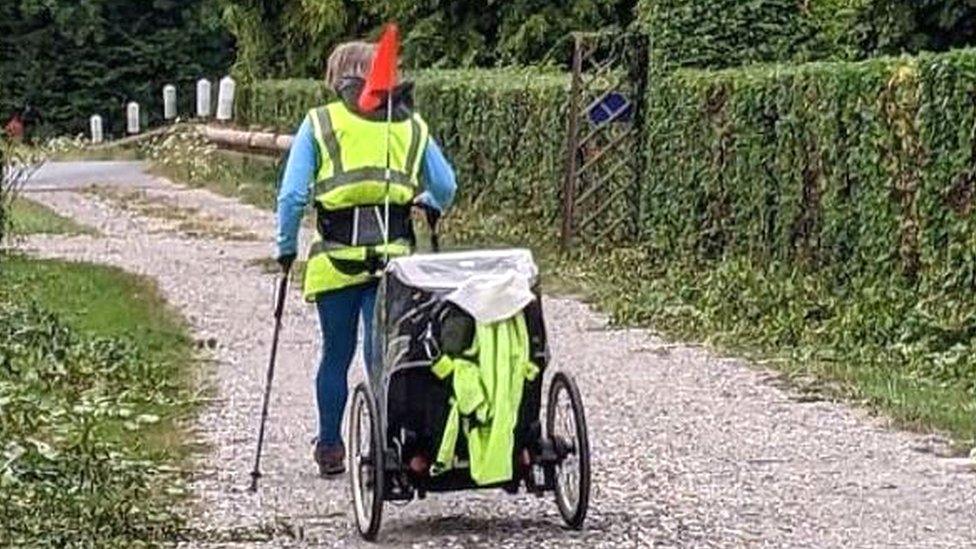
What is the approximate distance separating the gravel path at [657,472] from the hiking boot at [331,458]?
59 mm

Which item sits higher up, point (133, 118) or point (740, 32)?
point (740, 32)

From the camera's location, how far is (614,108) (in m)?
21.2

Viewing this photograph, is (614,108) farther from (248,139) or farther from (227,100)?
(227,100)

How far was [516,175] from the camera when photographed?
80.6 ft

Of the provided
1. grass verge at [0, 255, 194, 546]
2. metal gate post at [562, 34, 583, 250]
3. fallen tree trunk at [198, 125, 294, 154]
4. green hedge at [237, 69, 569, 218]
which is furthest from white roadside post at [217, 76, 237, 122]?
grass verge at [0, 255, 194, 546]

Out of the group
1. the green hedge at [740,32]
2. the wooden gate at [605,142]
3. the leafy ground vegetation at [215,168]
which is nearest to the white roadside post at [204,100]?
the leafy ground vegetation at [215,168]

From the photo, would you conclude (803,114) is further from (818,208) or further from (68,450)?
(68,450)

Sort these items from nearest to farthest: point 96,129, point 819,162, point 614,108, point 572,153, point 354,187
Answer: point 354,187, point 819,162, point 614,108, point 572,153, point 96,129

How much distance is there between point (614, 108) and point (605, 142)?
49 centimetres

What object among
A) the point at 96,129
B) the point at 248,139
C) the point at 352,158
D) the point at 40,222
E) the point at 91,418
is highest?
the point at 352,158

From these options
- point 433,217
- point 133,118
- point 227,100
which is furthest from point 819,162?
point 133,118

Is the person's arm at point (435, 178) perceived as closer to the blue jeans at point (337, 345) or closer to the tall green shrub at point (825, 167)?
the blue jeans at point (337, 345)

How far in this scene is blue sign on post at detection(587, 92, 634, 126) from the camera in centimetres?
2119

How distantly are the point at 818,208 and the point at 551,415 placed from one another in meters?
7.83
